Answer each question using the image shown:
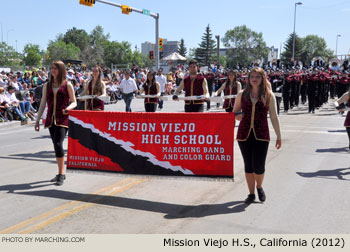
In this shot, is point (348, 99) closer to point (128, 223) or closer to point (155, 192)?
point (155, 192)

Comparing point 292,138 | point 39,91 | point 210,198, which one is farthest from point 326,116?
point 210,198

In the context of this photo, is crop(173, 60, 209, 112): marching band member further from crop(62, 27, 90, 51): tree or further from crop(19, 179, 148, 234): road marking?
crop(62, 27, 90, 51): tree

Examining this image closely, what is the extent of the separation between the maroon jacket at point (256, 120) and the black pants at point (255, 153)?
0.07 meters

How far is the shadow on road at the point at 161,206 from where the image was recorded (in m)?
5.52

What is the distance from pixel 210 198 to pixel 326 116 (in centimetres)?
1422

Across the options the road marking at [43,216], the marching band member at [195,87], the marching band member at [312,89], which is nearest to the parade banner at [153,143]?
the road marking at [43,216]

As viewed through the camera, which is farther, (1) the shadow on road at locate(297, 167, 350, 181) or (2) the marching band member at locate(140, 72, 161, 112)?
(2) the marching band member at locate(140, 72, 161, 112)

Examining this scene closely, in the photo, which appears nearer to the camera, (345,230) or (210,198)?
(345,230)

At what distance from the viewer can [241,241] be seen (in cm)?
453

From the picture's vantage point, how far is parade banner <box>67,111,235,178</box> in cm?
601

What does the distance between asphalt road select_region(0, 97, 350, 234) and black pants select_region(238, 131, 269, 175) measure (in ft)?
1.80

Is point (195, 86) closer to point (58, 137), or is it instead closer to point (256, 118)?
point (58, 137)

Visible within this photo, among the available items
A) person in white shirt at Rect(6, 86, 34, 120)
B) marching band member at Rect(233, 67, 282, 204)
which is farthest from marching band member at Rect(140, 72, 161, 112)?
person in white shirt at Rect(6, 86, 34, 120)

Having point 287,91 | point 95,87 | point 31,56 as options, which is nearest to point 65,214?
point 95,87
